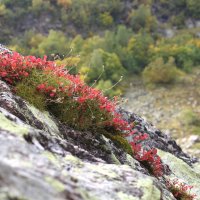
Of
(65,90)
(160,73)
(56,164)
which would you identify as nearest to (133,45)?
(160,73)

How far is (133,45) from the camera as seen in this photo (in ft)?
165

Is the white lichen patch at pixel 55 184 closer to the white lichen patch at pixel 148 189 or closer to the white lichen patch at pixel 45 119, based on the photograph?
the white lichen patch at pixel 148 189

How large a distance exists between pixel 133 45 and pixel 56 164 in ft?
154

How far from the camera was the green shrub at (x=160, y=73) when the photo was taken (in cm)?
4206

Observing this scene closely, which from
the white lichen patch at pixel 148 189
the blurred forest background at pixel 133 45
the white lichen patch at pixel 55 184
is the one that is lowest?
the blurred forest background at pixel 133 45

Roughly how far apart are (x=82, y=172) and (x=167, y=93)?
→ 3637cm

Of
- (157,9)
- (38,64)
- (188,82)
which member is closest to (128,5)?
(157,9)

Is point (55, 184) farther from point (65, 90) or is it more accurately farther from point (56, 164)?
point (65, 90)

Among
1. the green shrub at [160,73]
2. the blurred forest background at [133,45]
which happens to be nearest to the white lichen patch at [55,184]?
the blurred forest background at [133,45]

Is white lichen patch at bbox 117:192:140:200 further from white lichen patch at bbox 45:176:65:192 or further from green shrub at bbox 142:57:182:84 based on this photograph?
green shrub at bbox 142:57:182:84

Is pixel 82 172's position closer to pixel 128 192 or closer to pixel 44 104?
pixel 128 192

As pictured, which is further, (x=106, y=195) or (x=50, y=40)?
(x=50, y=40)

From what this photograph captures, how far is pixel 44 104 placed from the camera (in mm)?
6199

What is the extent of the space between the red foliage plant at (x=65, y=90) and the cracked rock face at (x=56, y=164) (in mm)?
284
